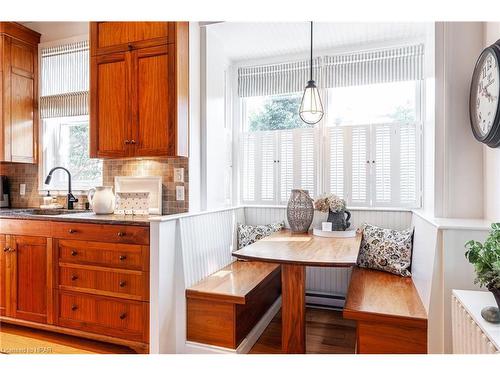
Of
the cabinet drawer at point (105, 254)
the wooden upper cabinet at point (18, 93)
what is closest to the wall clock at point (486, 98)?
the cabinet drawer at point (105, 254)

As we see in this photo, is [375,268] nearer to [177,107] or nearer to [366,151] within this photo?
[366,151]

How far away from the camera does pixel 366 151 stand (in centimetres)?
299

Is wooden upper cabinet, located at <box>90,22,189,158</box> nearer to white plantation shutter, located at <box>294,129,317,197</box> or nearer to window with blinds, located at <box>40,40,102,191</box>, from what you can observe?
window with blinds, located at <box>40,40,102,191</box>

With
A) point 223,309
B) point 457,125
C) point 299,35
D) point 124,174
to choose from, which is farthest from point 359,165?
point 124,174

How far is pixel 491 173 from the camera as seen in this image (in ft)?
6.01

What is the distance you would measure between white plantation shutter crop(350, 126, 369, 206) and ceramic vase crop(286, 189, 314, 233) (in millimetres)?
578

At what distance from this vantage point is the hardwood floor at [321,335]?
2.25 m

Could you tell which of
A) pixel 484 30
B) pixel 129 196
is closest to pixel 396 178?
pixel 484 30

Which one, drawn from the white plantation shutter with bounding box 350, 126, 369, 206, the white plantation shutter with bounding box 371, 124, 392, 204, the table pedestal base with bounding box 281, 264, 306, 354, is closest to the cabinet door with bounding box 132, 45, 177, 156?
the table pedestal base with bounding box 281, 264, 306, 354

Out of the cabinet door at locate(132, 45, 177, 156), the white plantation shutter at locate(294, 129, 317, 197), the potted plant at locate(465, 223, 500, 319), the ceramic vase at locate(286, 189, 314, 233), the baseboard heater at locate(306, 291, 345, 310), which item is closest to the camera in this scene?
the potted plant at locate(465, 223, 500, 319)

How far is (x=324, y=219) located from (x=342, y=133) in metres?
0.88

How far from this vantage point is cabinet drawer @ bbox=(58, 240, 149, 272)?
213cm

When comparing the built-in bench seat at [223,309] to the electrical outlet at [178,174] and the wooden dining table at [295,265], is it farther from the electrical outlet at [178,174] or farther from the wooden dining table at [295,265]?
the electrical outlet at [178,174]

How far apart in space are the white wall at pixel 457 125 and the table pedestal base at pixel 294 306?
3.45 feet
